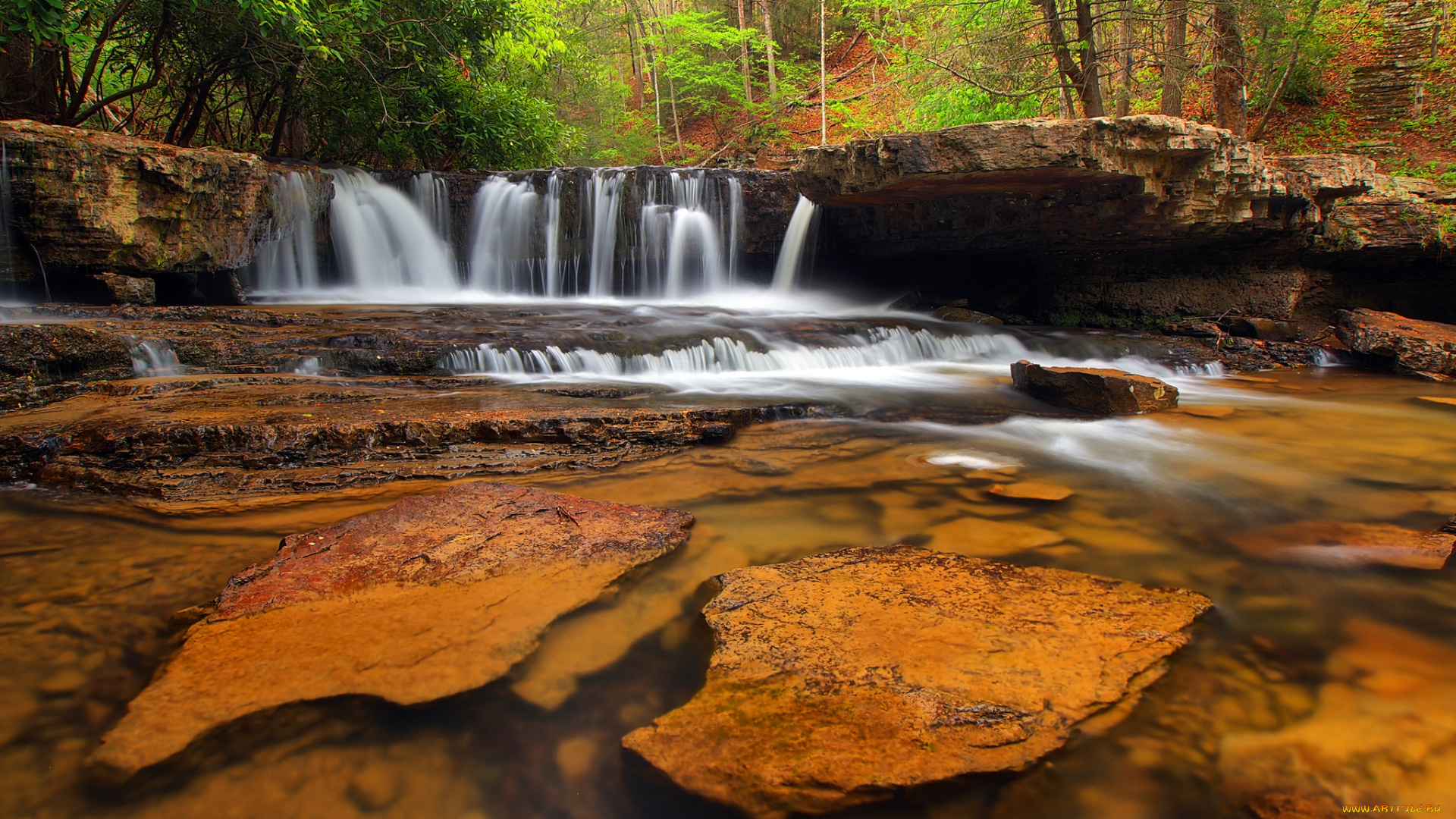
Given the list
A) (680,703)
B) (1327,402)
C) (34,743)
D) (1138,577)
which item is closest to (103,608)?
(34,743)

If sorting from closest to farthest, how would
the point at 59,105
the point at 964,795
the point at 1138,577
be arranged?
the point at 964,795
the point at 1138,577
the point at 59,105

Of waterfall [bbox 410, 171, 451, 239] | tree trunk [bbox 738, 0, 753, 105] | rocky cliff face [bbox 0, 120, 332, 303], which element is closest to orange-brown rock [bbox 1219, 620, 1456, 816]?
rocky cliff face [bbox 0, 120, 332, 303]

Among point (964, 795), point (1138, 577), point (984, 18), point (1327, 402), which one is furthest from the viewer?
point (984, 18)

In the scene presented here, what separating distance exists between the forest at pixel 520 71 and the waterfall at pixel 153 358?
14.5 ft

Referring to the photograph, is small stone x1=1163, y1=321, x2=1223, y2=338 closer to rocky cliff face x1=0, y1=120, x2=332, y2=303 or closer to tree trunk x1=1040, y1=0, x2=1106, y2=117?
tree trunk x1=1040, y1=0, x2=1106, y2=117

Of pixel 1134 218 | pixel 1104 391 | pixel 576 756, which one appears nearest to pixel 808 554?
pixel 576 756

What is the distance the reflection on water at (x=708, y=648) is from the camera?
1524 mm

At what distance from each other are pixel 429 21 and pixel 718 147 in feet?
45.1

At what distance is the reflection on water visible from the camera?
5.00 ft

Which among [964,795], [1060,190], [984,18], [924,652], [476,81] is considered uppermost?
[984,18]

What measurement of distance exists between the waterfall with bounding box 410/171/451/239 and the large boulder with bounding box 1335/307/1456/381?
13.4 m

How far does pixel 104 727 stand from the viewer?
167 centimetres

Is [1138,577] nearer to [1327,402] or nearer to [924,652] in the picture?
[924,652]

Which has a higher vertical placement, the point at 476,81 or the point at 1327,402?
the point at 476,81
